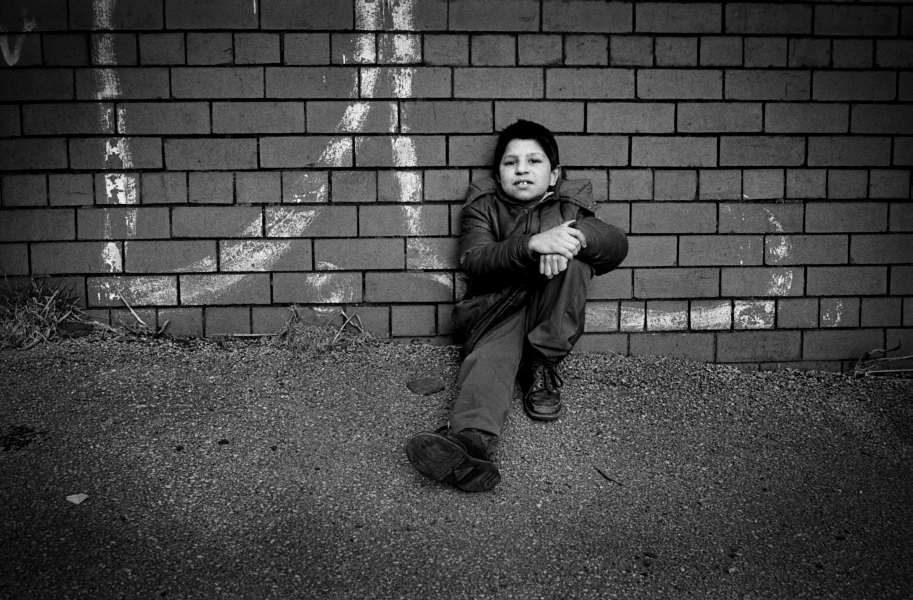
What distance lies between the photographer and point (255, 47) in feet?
10.2

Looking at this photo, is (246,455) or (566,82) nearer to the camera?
(246,455)

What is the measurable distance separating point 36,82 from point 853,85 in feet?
13.7

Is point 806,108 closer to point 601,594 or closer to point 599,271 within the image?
point 599,271

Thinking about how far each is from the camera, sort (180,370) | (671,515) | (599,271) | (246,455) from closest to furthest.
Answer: (671,515)
(246,455)
(599,271)
(180,370)

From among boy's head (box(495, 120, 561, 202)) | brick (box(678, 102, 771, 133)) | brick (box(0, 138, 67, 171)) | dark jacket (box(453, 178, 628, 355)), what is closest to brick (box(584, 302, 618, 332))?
dark jacket (box(453, 178, 628, 355))

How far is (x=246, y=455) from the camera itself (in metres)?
2.39

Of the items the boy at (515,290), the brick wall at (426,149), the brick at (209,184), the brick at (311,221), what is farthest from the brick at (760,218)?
the brick at (209,184)

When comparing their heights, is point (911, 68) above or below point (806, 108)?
above

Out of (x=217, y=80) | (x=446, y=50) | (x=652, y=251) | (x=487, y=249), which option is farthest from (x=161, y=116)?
(x=652, y=251)

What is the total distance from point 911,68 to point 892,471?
215 centimetres

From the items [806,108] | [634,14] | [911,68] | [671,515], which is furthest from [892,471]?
[634,14]

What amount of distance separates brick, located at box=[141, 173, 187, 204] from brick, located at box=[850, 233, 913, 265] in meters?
3.53

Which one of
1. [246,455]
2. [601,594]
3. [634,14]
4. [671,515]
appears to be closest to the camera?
[601,594]

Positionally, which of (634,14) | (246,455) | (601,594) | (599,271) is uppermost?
(634,14)
